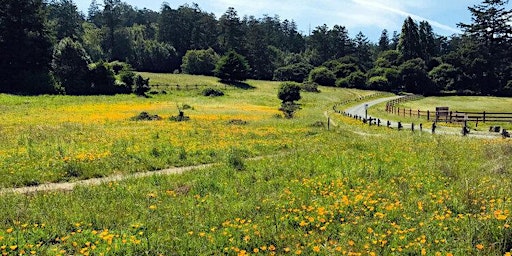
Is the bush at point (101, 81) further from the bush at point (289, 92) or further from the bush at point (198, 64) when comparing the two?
the bush at point (198, 64)

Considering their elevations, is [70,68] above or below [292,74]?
below

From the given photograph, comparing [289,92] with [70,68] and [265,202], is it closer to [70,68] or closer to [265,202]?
[70,68]

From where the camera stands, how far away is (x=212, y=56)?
368 feet

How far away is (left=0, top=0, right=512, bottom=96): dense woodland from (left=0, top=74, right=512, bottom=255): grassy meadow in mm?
48139

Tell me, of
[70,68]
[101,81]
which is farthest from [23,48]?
[101,81]

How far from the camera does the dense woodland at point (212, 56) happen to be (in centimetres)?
6431

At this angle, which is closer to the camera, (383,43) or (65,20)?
(65,20)

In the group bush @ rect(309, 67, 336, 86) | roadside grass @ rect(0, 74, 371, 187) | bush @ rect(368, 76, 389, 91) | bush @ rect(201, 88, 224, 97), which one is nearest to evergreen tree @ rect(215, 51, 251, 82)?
bush @ rect(201, 88, 224, 97)

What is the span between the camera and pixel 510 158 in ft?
49.6

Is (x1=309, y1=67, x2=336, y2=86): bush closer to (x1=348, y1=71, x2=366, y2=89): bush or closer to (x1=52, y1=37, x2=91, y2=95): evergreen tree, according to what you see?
(x1=348, y1=71, x2=366, y2=89): bush

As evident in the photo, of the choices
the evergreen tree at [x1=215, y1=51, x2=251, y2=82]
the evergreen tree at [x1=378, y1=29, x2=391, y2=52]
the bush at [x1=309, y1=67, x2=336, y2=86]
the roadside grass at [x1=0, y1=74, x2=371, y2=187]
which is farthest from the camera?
the evergreen tree at [x1=378, y1=29, x2=391, y2=52]

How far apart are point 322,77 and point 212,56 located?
30534mm

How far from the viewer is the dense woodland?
64.3m

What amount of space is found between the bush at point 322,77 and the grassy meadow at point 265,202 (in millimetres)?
88939
